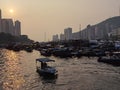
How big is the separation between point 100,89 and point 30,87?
32.3 feet

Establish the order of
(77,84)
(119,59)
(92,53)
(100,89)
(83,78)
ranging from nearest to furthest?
1. (100,89)
2. (77,84)
3. (83,78)
4. (119,59)
5. (92,53)

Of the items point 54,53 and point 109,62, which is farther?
point 54,53

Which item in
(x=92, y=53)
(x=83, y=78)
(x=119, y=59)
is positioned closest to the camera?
(x=83, y=78)

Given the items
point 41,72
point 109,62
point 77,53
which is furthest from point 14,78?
point 77,53

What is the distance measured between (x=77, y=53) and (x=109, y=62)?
29829mm

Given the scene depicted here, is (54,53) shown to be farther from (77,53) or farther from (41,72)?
(41,72)

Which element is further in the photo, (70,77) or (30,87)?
(70,77)

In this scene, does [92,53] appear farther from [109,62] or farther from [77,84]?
[77,84]

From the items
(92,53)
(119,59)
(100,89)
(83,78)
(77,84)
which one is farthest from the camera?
(92,53)

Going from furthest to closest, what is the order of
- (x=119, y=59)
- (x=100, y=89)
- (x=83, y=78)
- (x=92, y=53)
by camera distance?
1. (x=92, y=53)
2. (x=119, y=59)
3. (x=83, y=78)
4. (x=100, y=89)

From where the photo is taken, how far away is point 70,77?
54969mm

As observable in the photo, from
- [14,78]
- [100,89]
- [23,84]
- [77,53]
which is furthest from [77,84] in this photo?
[77,53]

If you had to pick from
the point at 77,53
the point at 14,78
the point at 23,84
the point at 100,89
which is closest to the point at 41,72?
the point at 14,78

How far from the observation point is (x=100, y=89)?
43781mm
